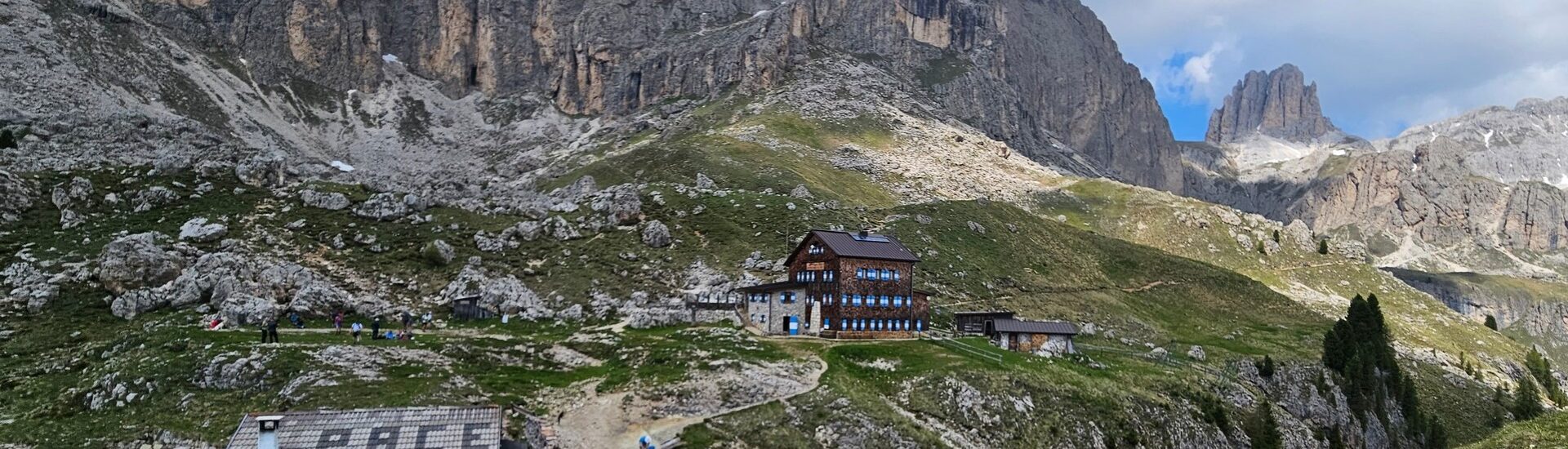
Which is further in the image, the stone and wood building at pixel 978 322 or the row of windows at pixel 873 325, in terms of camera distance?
the stone and wood building at pixel 978 322

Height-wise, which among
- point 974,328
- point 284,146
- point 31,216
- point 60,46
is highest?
point 60,46

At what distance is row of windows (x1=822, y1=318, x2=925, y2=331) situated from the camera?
246ft

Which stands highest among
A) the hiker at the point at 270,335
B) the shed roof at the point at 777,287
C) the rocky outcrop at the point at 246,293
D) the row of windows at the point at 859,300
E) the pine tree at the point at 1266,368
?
the shed roof at the point at 777,287

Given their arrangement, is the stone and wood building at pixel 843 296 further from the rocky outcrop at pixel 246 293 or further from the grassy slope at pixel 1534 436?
the grassy slope at pixel 1534 436

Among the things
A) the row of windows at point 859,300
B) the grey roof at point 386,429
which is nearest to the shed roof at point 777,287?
the row of windows at point 859,300

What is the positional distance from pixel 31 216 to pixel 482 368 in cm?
5373

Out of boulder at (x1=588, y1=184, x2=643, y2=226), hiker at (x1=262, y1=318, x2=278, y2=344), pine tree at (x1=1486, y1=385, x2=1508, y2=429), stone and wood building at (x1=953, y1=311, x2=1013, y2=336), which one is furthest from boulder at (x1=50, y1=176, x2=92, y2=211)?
pine tree at (x1=1486, y1=385, x2=1508, y2=429)

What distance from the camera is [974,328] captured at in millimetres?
84000

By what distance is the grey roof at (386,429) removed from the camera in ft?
129

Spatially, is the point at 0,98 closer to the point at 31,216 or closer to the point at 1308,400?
the point at 31,216

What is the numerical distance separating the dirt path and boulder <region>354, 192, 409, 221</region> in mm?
50035

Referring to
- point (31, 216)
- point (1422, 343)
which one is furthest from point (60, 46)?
point (1422, 343)

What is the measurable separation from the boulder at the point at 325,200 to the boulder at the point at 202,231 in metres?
10.5

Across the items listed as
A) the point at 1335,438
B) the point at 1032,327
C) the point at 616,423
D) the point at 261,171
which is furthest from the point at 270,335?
the point at 1335,438
